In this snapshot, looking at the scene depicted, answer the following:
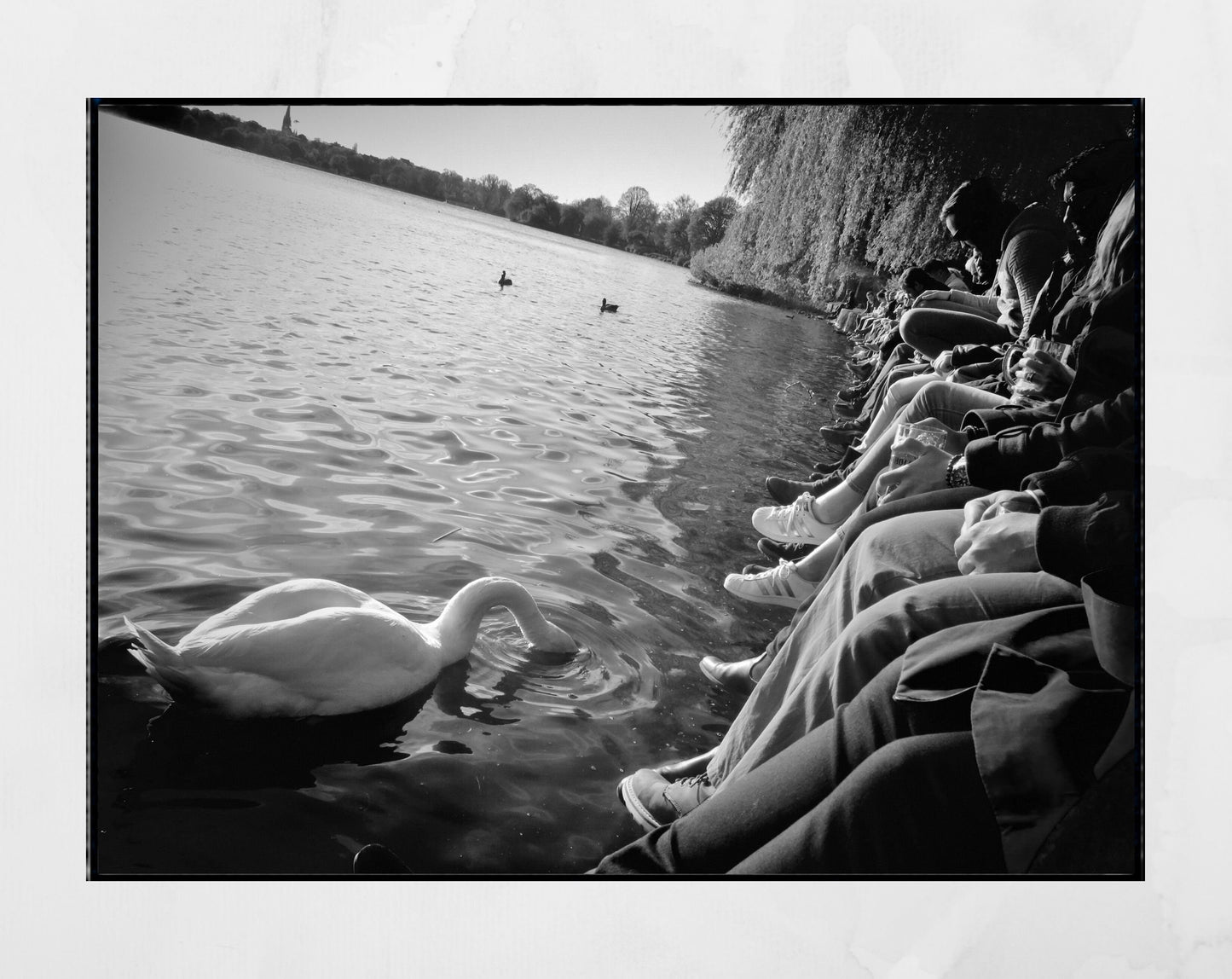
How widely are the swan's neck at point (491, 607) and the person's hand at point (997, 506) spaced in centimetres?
70

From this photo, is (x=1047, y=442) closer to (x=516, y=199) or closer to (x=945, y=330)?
(x=945, y=330)

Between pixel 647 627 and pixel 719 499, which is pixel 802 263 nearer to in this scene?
pixel 719 499

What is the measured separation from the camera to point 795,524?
5.87 feet

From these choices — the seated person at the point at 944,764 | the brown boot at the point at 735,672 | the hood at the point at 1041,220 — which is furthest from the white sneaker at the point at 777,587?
the hood at the point at 1041,220

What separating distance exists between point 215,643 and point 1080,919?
1530 mm

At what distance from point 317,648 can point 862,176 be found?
1.26 meters

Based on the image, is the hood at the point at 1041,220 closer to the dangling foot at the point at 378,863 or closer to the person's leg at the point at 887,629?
the person's leg at the point at 887,629

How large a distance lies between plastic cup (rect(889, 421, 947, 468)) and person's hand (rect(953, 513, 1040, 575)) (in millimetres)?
178

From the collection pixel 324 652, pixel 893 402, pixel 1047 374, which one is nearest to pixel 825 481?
pixel 893 402

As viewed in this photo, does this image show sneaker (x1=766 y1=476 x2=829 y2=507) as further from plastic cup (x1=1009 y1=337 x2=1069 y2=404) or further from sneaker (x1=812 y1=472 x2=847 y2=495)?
plastic cup (x1=1009 y1=337 x2=1069 y2=404)

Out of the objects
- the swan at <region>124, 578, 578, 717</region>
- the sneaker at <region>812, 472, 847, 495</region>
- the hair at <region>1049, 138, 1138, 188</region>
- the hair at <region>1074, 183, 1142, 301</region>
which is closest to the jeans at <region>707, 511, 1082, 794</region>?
the sneaker at <region>812, 472, 847, 495</region>

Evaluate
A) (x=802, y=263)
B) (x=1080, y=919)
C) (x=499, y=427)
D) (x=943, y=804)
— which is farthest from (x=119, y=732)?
(x=1080, y=919)

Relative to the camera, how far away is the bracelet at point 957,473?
172 centimetres
